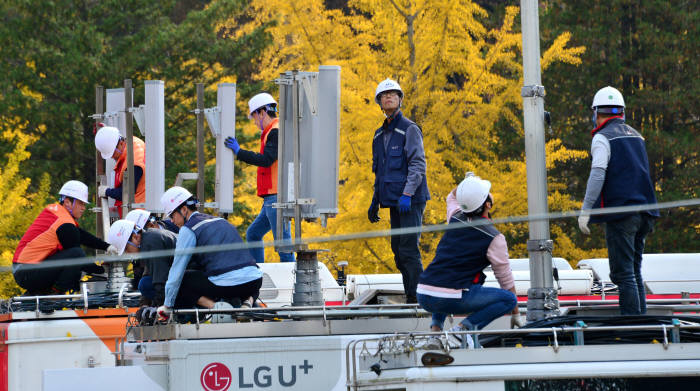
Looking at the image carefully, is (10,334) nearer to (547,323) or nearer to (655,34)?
(547,323)

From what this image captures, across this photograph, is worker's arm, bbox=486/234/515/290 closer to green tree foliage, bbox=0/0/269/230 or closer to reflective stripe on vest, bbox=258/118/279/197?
reflective stripe on vest, bbox=258/118/279/197

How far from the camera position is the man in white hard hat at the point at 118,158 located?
15023mm

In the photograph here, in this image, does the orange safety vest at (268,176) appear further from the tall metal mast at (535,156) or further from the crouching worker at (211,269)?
the tall metal mast at (535,156)

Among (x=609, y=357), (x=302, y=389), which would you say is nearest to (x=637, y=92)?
(x=302, y=389)

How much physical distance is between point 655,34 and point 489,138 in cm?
535

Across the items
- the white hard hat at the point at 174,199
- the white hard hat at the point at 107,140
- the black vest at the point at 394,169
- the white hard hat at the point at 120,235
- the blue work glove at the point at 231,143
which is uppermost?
the white hard hat at the point at 107,140

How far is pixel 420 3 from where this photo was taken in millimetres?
20703

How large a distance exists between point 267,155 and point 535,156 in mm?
3730

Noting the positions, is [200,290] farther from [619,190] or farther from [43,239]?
[43,239]

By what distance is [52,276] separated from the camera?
13133mm

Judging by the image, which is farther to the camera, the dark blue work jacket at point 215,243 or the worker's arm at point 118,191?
the worker's arm at point 118,191

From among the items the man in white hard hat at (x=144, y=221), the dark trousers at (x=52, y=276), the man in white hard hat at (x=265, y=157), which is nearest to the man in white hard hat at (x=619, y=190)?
the man in white hard hat at (x=265, y=157)

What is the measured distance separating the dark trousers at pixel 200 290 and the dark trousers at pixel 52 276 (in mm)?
3159

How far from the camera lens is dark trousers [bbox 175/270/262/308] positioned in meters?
10.3
